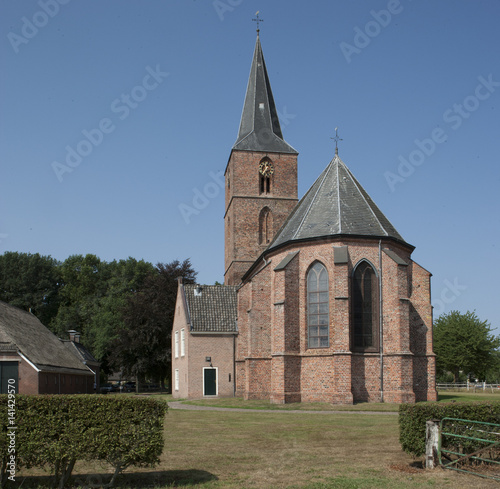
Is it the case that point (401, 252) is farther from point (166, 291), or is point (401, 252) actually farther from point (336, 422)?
point (166, 291)

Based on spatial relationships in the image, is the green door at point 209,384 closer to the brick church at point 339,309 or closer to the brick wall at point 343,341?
the brick church at point 339,309

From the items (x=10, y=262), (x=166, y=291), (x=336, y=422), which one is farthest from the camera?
(x=10, y=262)

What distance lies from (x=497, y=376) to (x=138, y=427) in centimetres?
9985

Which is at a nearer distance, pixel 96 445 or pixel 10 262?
pixel 96 445

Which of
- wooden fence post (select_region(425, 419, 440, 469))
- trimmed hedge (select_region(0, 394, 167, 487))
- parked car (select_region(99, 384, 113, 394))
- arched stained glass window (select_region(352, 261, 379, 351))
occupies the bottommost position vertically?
parked car (select_region(99, 384, 113, 394))

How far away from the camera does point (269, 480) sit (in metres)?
9.43

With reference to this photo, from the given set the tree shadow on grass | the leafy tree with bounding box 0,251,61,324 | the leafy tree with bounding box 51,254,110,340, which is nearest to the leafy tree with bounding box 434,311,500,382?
the leafy tree with bounding box 51,254,110,340

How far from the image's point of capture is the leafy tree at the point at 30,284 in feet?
222

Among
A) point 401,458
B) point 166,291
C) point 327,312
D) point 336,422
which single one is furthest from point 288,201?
point 401,458

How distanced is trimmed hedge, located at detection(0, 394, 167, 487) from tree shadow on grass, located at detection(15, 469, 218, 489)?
36cm

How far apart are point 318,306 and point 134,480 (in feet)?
66.2

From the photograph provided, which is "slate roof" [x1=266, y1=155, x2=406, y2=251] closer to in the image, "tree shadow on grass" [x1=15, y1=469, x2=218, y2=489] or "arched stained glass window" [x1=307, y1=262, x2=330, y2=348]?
"arched stained glass window" [x1=307, y1=262, x2=330, y2=348]

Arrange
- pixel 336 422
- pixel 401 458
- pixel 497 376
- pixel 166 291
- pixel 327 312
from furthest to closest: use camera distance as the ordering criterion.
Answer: pixel 497 376, pixel 166 291, pixel 327 312, pixel 336 422, pixel 401 458

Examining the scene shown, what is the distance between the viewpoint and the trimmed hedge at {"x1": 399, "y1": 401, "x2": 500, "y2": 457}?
10.8 metres
